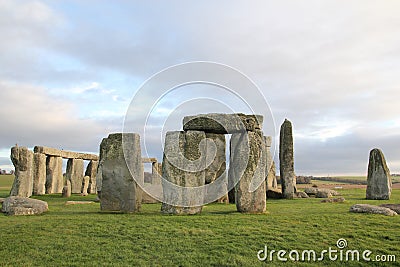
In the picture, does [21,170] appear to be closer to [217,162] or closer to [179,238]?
[217,162]

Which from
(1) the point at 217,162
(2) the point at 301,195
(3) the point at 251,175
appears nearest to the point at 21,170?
(1) the point at 217,162

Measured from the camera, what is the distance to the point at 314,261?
7.66m

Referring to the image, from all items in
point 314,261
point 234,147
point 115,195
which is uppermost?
point 234,147

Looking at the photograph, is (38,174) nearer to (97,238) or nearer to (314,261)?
(97,238)

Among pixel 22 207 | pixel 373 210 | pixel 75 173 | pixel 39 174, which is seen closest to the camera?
pixel 373 210

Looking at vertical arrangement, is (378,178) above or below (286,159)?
below

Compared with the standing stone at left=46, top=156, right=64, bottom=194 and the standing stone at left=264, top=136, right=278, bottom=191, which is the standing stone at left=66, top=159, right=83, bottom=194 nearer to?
the standing stone at left=46, top=156, right=64, bottom=194

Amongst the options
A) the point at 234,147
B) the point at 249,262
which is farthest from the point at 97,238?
the point at 234,147

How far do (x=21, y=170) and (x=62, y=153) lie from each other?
25.0 feet

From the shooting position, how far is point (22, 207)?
39.1 ft

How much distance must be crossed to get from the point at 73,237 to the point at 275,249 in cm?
462

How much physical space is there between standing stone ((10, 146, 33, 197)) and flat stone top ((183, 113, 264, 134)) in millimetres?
9396

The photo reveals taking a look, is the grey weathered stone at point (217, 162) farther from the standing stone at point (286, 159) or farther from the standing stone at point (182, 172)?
the standing stone at point (182, 172)

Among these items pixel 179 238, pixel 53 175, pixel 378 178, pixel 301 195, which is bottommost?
pixel 179 238
